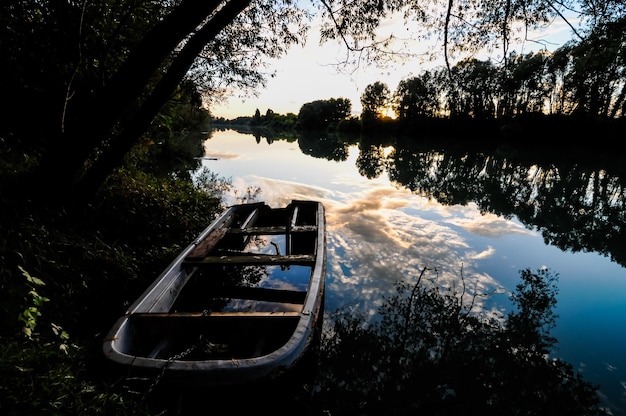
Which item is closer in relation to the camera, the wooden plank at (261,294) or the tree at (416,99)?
the wooden plank at (261,294)

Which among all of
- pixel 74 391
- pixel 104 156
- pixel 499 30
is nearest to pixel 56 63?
pixel 104 156

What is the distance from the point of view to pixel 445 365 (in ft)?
12.6

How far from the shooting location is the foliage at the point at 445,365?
332cm

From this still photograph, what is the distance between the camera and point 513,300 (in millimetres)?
5496

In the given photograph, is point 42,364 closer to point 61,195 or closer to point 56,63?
point 61,195

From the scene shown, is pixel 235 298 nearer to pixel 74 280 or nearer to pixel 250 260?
pixel 250 260

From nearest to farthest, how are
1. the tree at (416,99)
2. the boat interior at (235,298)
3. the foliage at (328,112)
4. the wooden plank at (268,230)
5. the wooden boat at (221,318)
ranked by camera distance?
1. the wooden boat at (221,318)
2. the boat interior at (235,298)
3. the wooden plank at (268,230)
4. the tree at (416,99)
5. the foliage at (328,112)

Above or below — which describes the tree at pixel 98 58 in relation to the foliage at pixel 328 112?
below

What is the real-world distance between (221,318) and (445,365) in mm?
2824

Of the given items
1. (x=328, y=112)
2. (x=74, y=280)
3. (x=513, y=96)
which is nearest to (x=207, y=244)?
(x=74, y=280)

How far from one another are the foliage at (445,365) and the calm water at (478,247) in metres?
0.37

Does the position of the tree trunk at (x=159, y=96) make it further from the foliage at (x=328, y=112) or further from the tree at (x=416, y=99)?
the foliage at (x=328, y=112)

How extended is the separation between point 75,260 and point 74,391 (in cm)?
260

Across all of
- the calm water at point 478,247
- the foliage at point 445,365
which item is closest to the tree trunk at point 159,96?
the calm water at point 478,247
